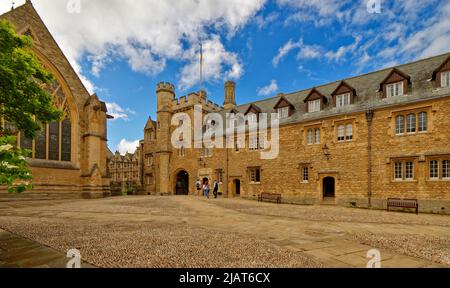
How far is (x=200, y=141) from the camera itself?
30141 mm

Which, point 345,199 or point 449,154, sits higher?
point 449,154

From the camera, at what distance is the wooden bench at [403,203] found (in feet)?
47.5

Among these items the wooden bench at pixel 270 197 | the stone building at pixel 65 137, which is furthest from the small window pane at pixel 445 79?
the stone building at pixel 65 137

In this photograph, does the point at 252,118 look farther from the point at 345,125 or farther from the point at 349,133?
the point at 349,133

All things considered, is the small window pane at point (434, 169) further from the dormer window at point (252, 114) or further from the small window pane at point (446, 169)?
the dormer window at point (252, 114)

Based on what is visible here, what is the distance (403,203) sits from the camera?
14898 mm

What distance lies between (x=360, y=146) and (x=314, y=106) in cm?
540

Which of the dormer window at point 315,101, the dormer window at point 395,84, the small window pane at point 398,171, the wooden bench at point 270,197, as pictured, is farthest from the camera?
the dormer window at point 315,101

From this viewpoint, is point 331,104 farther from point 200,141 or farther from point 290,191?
point 200,141

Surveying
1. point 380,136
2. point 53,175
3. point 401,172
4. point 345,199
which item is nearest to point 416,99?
point 380,136

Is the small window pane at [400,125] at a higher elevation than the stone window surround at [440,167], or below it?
higher

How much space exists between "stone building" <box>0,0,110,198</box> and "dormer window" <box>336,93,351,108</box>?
21.7 meters

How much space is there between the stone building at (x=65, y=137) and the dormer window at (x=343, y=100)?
2169 cm
